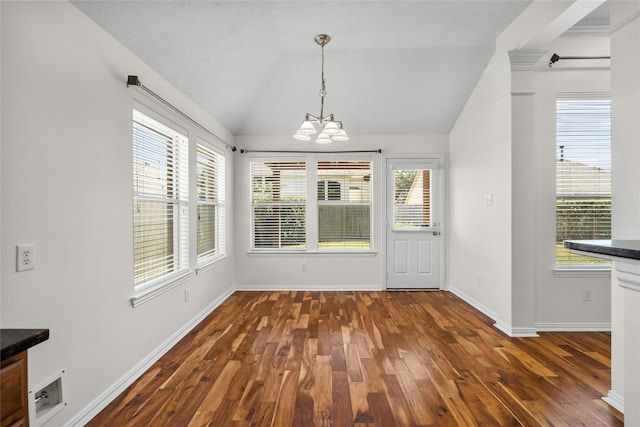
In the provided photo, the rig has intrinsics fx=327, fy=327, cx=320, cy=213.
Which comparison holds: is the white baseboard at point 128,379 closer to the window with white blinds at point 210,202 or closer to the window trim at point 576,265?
the window with white blinds at point 210,202

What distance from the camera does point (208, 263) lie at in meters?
4.02

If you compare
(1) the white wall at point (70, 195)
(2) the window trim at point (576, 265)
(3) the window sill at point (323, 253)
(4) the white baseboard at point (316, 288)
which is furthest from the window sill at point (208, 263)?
(2) the window trim at point (576, 265)

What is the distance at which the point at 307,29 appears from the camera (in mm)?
3521

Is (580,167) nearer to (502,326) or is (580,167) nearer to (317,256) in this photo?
(502,326)

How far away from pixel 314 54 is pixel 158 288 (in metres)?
3.17

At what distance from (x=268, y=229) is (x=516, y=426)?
4.04m

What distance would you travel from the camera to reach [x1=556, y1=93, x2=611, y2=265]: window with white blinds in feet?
11.4

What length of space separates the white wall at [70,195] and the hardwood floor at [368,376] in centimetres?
48

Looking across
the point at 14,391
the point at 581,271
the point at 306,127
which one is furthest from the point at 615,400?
the point at 14,391

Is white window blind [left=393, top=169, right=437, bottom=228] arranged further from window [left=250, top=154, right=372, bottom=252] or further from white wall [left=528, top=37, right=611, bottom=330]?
white wall [left=528, top=37, right=611, bottom=330]

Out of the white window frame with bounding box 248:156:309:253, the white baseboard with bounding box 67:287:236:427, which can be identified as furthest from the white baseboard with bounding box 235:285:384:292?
the white baseboard with bounding box 67:287:236:427

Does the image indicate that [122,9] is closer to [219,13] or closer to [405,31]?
[219,13]

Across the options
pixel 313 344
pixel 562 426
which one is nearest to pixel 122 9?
pixel 313 344

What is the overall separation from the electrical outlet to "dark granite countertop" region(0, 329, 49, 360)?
0.68 m
